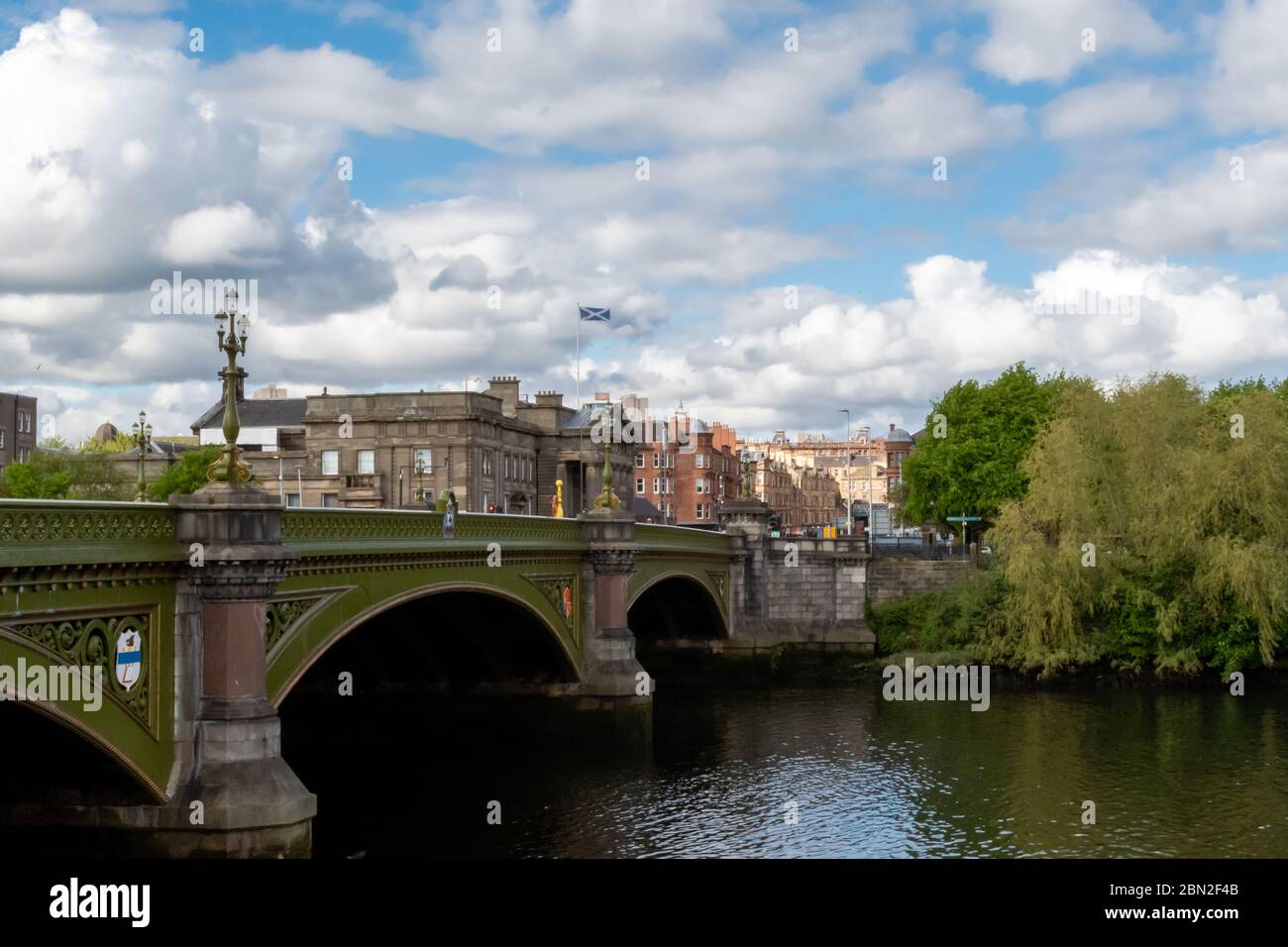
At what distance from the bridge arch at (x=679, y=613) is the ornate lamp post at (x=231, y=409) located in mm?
38807

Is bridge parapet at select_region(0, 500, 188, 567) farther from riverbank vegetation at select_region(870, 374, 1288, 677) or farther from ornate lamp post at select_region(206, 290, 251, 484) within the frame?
riverbank vegetation at select_region(870, 374, 1288, 677)

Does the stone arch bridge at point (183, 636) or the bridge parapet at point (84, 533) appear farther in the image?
the stone arch bridge at point (183, 636)

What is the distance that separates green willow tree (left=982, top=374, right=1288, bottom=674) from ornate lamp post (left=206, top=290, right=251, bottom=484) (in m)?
39.5

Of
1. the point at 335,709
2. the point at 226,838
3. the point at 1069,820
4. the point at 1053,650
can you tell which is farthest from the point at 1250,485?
the point at 226,838

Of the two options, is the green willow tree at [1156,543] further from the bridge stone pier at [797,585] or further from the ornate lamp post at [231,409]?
the ornate lamp post at [231,409]

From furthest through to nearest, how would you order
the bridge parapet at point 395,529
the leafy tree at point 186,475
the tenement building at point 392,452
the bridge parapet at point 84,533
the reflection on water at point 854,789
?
the tenement building at point 392,452 < the leafy tree at point 186,475 < the reflection on water at point 854,789 < the bridge parapet at point 395,529 < the bridge parapet at point 84,533

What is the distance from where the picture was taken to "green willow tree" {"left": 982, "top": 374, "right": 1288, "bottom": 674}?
182 feet

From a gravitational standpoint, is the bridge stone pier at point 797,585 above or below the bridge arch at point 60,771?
above

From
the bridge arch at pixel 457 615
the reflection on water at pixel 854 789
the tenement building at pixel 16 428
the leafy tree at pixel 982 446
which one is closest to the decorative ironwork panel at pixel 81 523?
the bridge arch at pixel 457 615

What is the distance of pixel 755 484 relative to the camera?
184 metres

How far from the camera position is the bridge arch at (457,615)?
29.5m

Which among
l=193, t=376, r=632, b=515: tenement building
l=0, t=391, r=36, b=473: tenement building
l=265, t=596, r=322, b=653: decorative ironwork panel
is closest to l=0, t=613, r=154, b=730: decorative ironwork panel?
l=265, t=596, r=322, b=653: decorative ironwork panel

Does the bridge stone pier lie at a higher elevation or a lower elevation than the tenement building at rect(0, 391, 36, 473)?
lower
